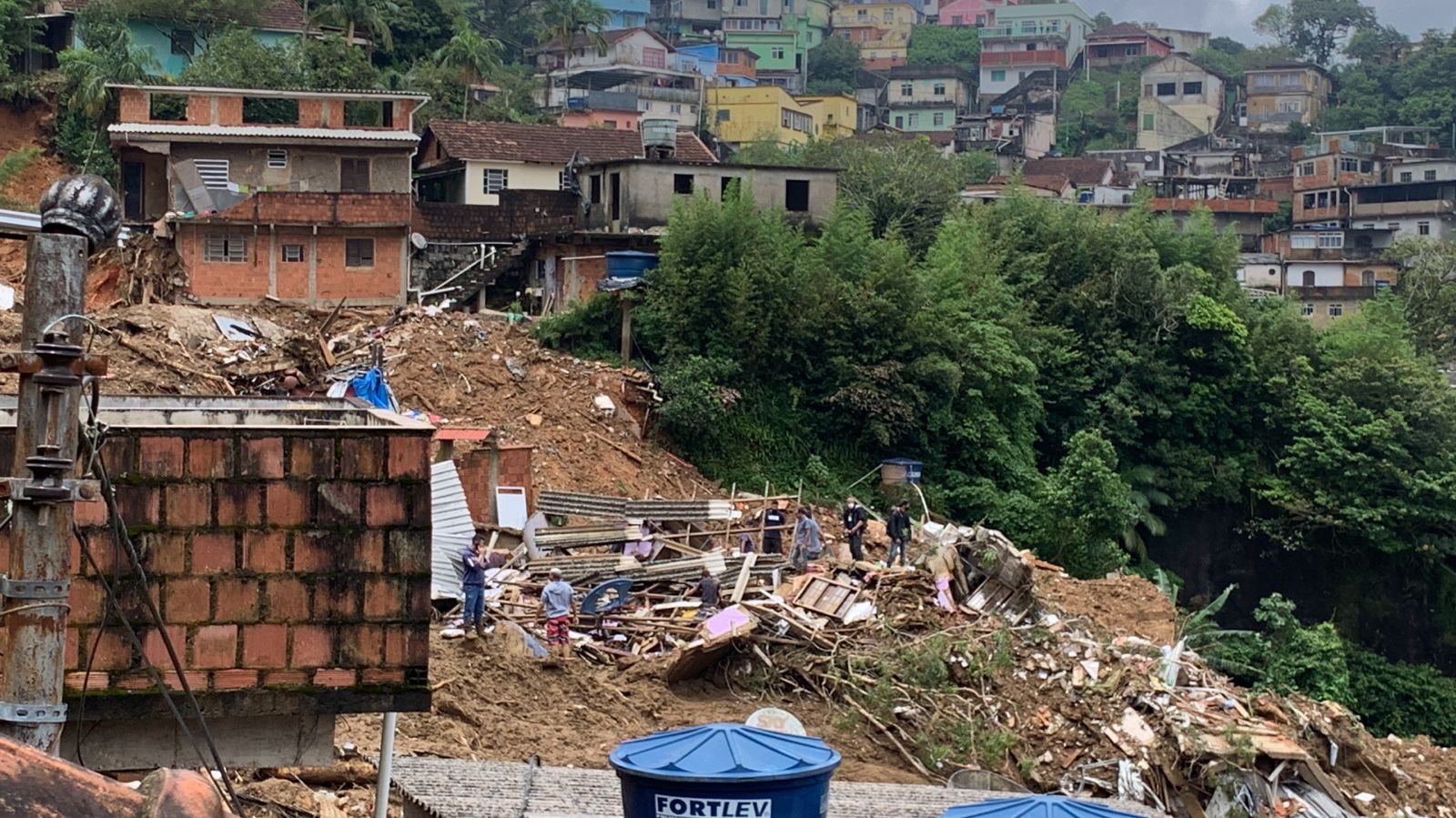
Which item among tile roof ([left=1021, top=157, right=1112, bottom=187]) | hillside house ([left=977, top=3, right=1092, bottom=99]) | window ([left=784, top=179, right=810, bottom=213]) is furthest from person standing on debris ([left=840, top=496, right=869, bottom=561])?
hillside house ([left=977, top=3, right=1092, bottom=99])

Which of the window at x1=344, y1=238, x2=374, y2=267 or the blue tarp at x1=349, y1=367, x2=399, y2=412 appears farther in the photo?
the window at x1=344, y1=238, x2=374, y2=267

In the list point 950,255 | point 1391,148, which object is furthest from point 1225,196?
point 950,255

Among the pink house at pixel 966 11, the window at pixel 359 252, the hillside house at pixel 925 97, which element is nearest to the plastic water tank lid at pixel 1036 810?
the window at pixel 359 252

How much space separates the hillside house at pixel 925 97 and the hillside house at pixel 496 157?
43.1 m

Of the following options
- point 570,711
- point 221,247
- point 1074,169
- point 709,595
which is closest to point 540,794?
point 570,711

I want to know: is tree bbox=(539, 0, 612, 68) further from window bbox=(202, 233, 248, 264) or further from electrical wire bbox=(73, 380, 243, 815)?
electrical wire bbox=(73, 380, 243, 815)

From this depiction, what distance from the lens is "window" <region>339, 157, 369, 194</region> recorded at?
33359mm

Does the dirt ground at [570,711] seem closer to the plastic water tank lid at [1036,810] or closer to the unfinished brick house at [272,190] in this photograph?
the plastic water tank lid at [1036,810]

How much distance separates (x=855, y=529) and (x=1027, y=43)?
71.5 m

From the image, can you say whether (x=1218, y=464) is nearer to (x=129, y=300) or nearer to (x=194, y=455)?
(x=129, y=300)

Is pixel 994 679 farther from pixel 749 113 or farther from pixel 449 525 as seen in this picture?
pixel 749 113

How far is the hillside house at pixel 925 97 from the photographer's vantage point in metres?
80.9

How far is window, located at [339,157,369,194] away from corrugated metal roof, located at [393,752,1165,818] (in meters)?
23.0

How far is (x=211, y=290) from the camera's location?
30891 mm
